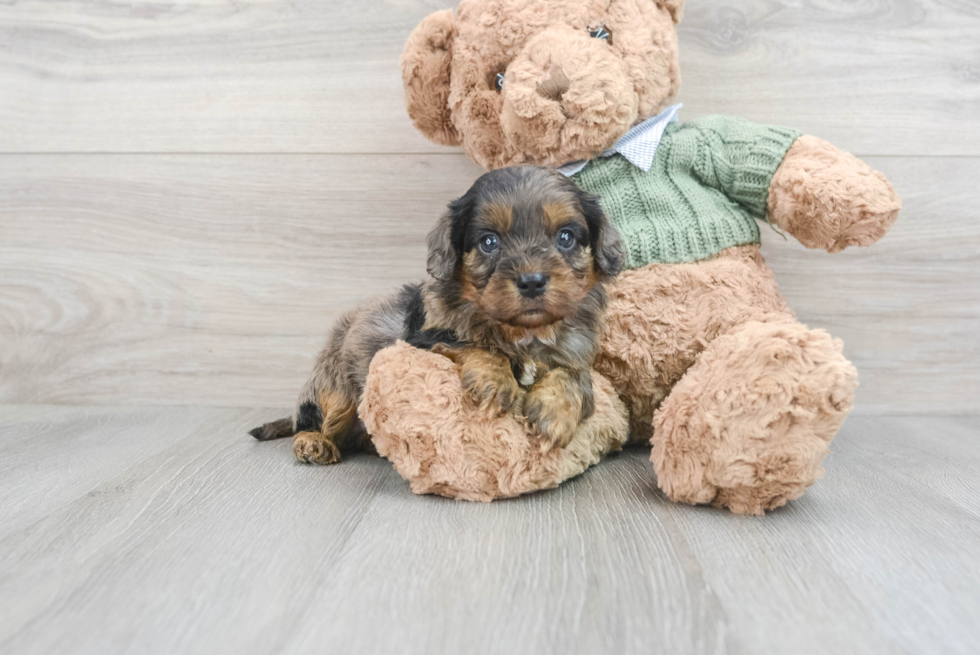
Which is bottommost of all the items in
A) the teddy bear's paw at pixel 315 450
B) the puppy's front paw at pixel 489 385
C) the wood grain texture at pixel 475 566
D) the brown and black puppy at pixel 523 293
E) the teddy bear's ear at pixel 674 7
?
the teddy bear's paw at pixel 315 450

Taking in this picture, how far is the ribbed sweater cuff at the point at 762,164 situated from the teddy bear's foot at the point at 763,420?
1.48 ft

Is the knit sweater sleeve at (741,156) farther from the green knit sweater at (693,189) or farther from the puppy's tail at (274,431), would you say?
the puppy's tail at (274,431)

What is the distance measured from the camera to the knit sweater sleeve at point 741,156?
1721 mm

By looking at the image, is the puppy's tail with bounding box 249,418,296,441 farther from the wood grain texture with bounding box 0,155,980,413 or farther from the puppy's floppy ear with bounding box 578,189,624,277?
the puppy's floppy ear with bounding box 578,189,624,277

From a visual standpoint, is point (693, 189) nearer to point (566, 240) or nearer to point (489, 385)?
point (566, 240)

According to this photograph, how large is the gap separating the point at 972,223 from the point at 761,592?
1819mm

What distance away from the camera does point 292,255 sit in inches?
94.9

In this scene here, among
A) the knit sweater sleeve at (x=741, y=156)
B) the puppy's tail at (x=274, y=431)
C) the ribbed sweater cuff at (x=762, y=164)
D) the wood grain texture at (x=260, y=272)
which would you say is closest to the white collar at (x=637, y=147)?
the knit sweater sleeve at (x=741, y=156)

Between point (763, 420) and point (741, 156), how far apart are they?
2.44 ft

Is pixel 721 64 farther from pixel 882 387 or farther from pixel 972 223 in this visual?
pixel 882 387

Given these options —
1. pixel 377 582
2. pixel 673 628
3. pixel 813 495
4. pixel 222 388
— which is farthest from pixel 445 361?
pixel 222 388

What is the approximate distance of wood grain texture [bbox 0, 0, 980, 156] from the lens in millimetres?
→ 2205

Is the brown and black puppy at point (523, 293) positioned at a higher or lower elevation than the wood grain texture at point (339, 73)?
lower

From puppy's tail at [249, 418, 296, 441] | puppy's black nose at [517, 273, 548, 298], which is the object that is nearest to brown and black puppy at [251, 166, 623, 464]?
puppy's black nose at [517, 273, 548, 298]
